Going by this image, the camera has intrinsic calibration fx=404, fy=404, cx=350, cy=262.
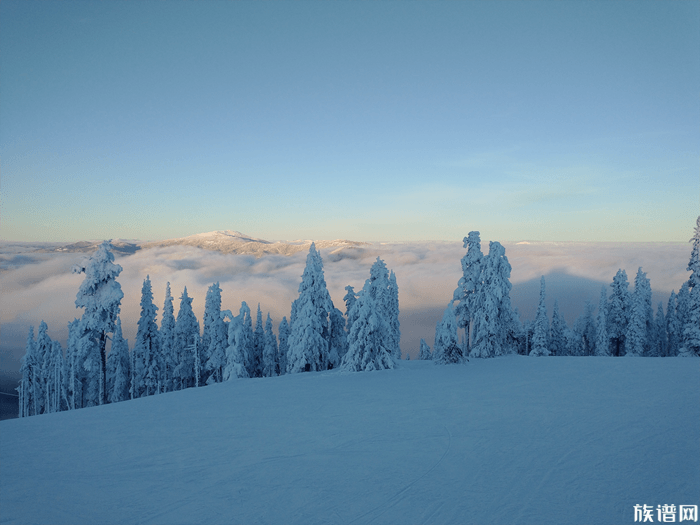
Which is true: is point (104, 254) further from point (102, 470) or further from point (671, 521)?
point (671, 521)

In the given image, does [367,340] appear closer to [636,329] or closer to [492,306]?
[492,306]

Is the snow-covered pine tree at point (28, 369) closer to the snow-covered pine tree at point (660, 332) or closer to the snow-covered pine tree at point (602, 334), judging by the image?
the snow-covered pine tree at point (602, 334)

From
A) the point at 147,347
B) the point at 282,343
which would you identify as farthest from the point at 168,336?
the point at 282,343

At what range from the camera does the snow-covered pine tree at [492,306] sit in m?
40.4

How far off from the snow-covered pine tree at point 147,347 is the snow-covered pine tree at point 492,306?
3917cm

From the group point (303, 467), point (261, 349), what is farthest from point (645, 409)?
point (261, 349)

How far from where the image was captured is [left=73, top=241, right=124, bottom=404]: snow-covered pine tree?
30.9 metres

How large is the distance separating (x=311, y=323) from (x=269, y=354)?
81.4 ft

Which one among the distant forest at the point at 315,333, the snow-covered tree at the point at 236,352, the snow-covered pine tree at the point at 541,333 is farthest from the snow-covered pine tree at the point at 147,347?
the snow-covered pine tree at the point at 541,333

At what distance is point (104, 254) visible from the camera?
104ft

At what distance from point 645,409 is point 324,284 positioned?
28656mm

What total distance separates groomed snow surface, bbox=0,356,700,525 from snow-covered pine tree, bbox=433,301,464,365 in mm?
13687

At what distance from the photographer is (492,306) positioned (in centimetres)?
4034

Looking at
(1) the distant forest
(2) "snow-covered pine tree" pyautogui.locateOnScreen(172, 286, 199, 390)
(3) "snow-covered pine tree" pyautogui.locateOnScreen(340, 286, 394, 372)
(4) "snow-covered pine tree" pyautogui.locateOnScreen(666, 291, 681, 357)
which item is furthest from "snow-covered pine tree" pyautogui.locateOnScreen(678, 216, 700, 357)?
(2) "snow-covered pine tree" pyautogui.locateOnScreen(172, 286, 199, 390)
